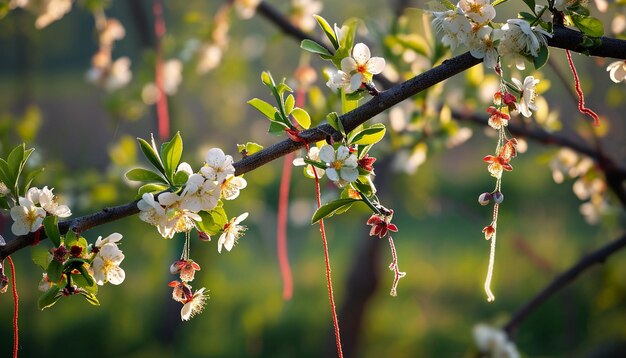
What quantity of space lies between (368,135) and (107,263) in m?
0.30

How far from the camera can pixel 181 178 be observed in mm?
695

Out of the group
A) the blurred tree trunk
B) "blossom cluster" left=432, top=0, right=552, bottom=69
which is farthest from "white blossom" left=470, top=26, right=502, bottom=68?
the blurred tree trunk

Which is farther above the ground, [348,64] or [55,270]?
[348,64]

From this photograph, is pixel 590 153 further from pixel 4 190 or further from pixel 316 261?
pixel 316 261

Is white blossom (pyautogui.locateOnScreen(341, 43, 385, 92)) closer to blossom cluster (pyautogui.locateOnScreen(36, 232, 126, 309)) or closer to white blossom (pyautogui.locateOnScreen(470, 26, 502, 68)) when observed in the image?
white blossom (pyautogui.locateOnScreen(470, 26, 502, 68))

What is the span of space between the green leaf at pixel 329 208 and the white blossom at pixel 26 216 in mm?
277

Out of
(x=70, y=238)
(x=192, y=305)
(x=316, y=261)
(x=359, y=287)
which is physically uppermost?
(x=70, y=238)

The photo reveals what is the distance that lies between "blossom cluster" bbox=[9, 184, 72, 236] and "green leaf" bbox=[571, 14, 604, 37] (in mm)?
555

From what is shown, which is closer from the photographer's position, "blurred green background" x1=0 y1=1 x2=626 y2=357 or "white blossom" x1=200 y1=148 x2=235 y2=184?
"white blossom" x1=200 y1=148 x2=235 y2=184

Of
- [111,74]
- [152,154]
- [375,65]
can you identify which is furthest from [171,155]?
[111,74]

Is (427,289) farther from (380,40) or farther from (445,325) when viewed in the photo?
(380,40)

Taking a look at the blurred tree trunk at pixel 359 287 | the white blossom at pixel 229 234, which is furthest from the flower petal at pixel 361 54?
the blurred tree trunk at pixel 359 287

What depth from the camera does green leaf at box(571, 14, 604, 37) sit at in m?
0.67

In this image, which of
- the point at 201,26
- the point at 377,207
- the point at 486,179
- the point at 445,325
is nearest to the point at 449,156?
the point at 486,179
